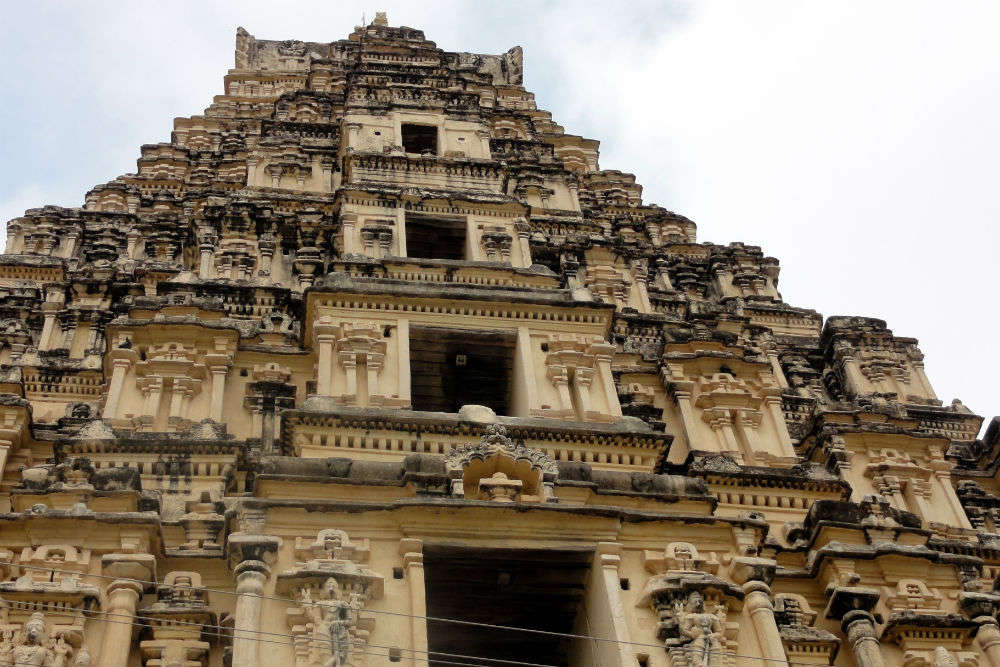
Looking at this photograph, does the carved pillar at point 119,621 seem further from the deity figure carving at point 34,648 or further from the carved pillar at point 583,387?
the carved pillar at point 583,387

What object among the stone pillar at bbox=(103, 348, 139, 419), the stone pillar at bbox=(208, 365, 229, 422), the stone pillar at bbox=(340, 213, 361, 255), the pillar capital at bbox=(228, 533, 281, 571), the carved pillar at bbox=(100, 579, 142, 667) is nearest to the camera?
the carved pillar at bbox=(100, 579, 142, 667)

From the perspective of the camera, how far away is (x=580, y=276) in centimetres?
2850

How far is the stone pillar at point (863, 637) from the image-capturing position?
1672 cm

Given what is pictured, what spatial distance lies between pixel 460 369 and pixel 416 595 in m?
7.92

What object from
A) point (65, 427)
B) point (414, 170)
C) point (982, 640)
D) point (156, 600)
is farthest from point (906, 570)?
point (414, 170)

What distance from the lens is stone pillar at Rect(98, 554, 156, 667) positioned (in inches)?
578

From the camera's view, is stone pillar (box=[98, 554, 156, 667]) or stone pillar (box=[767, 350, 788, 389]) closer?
stone pillar (box=[98, 554, 156, 667])

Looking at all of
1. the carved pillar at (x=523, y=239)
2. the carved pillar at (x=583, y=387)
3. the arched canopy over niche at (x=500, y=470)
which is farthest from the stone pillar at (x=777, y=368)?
the arched canopy over niche at (x=500, y=470)

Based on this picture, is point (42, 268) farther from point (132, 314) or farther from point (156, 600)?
point (156, 600)

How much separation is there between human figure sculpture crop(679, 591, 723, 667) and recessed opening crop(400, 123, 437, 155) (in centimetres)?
1817

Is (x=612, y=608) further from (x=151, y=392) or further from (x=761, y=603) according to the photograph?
(x=151, y=392)

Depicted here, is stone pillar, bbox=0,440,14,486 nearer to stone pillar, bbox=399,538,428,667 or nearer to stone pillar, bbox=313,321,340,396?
stone pillar, bbox=313,321,340,396

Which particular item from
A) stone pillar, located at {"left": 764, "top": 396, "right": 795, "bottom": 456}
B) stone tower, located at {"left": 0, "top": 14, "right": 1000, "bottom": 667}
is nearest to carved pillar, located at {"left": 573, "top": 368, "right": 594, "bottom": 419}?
stone tower, located at {"left": 0, "top": 14, "right": 1000, "bottom": 667}

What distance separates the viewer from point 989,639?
17.2 metres
